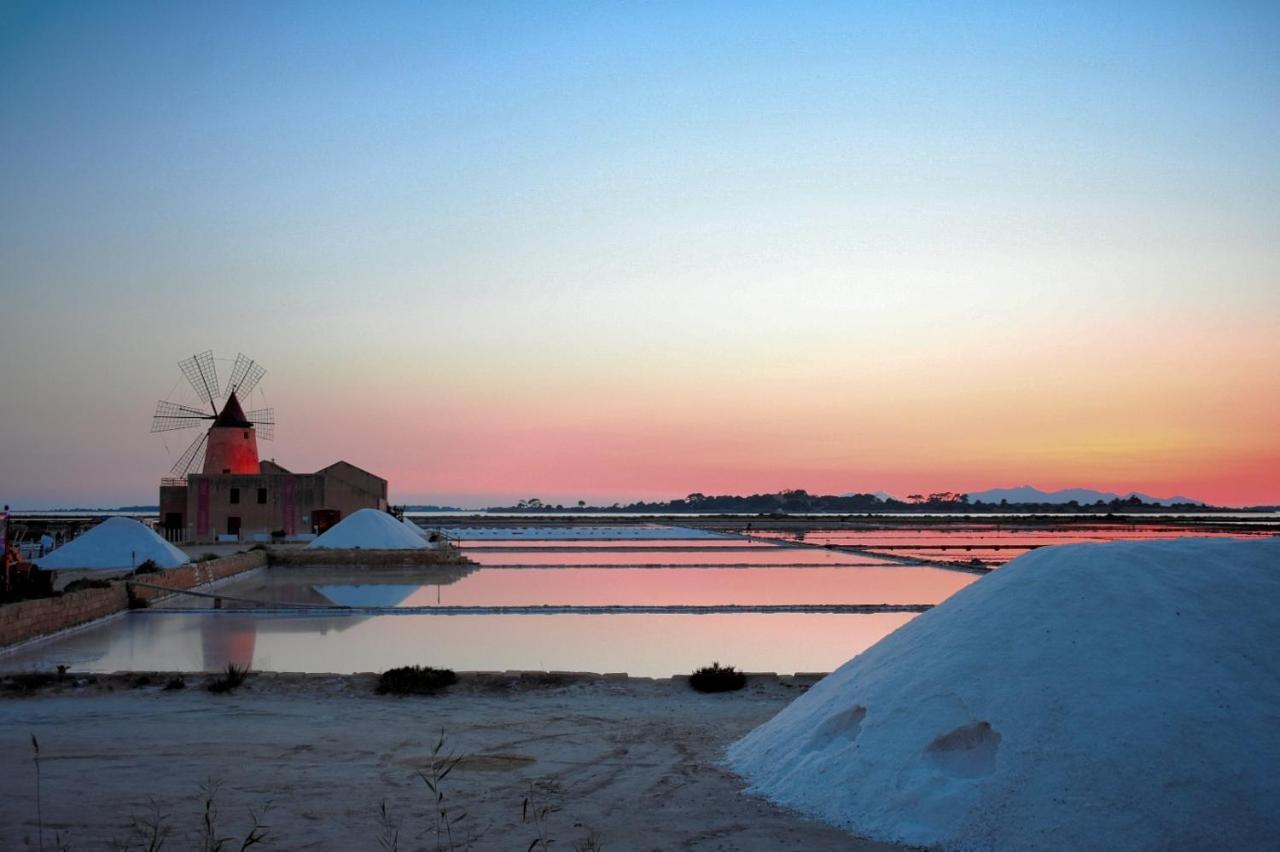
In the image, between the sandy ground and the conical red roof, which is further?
the conical red roof

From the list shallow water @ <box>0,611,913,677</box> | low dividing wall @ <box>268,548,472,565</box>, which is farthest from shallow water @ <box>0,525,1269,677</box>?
low dividing wall @ <box>268,548,472,565</box>

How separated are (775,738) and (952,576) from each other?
14.0 m

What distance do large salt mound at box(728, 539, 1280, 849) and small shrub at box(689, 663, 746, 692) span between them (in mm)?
2335

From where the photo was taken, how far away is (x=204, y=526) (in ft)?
89.2

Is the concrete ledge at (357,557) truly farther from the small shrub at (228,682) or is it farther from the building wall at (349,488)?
the small shrub at (228,682)

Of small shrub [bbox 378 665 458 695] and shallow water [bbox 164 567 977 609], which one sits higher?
small shrub [bbox 378 665 458 695]

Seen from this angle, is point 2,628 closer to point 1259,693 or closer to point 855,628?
point 855,628

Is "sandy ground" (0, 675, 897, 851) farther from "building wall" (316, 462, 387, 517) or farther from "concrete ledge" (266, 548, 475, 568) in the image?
"building wall" (316, 462, 387, 517)

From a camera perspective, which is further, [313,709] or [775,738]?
[313,709]

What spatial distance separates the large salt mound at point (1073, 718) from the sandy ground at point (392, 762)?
305 millimetres

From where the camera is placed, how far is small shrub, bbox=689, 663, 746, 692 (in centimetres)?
683

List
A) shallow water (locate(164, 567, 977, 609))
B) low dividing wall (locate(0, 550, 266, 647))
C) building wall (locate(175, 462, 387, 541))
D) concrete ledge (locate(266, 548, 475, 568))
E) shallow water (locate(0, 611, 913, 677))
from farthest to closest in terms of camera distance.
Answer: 1. building wall (locate(175, 462, 387, 541))
2. concrete ledge (locate(266, 548, 475, 568))
3. shallow water (locate(164, 567, 977, 609))
4. low dividing wall (locate(0, 550, 266, 647))
5. shallow water (locate(0, 611, 913, 677))

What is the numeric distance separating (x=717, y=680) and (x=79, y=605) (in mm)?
8297

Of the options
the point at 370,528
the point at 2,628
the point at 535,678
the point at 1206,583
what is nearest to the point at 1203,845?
the point at 1206,583
